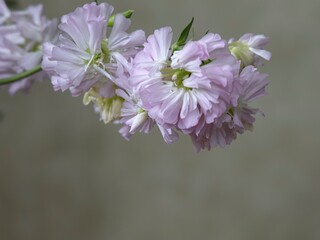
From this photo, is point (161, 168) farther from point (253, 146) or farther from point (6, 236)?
A: point (6, 236)

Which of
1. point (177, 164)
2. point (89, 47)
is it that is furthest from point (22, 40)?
point (177, 164)

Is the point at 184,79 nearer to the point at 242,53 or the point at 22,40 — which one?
the point at 242,53

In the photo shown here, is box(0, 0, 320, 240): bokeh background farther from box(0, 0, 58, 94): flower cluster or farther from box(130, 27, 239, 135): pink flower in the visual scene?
box(130, 27, 239, 135): pink flower

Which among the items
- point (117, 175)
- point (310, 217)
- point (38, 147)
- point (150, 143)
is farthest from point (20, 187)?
point (310, 217)

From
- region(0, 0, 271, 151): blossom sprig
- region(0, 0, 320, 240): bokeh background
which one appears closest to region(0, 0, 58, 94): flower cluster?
region(0, 0, 271, 151): blossom sprig

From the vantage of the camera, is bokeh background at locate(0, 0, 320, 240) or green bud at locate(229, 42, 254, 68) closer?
green bud at locate(229, 42, 254, 68)
